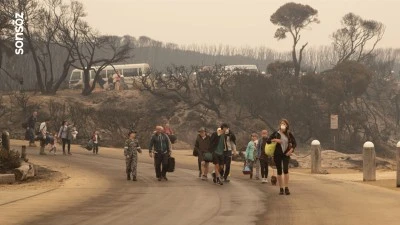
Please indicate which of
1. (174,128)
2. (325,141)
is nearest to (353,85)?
(325,141)

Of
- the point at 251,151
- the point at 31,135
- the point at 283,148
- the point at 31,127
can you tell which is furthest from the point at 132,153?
the point at 31,135

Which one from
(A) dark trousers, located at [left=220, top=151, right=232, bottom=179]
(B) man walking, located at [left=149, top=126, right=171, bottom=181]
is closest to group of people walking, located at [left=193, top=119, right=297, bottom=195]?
(A) dark trousers, located at [left=220, top=151, right=232, bottom=179]

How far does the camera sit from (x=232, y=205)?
15398mm

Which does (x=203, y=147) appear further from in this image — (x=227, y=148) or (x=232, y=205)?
(x=232, y=205)

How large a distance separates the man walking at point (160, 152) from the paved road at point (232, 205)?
42cm

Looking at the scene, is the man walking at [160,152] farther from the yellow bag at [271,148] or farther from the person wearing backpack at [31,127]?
the person wearing backpack at [31,127]

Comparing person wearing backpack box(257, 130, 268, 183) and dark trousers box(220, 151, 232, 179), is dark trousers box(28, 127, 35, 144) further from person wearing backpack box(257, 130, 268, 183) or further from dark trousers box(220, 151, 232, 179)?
person wearing backpack box(257, 130, 268, 183)

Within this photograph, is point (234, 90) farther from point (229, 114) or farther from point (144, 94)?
point (144, 94)

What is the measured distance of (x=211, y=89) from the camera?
68.1m

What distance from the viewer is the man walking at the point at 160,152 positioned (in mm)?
22109

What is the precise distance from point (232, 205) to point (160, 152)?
6950 millimetres

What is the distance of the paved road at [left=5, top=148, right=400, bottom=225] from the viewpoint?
12.9 m

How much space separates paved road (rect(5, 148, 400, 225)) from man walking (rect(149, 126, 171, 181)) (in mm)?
419

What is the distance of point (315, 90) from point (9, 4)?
2795 cm
